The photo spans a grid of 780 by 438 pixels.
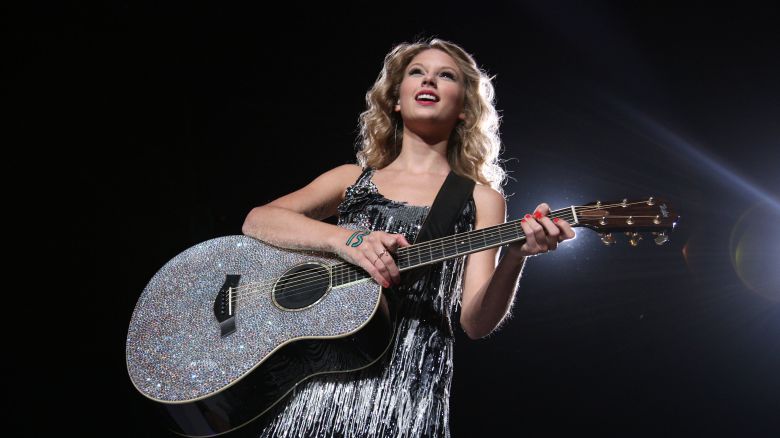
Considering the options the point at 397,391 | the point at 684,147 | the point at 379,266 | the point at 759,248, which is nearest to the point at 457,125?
the point at 379,266

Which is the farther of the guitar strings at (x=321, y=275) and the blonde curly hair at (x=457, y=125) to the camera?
the blonde curly hair at (x=457, y=125)

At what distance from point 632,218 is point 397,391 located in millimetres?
966

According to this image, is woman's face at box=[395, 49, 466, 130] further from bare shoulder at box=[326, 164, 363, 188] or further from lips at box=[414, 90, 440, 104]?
bare shoulder at box=[326, 164, 363, 188]

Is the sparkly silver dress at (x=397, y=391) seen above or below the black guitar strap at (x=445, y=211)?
below

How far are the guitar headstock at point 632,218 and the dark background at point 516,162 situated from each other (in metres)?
1.82

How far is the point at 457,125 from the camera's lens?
266cm

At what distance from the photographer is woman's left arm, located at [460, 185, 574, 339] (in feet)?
5.62

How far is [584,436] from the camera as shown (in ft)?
11.7

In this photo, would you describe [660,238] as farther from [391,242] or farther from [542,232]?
[391,242]

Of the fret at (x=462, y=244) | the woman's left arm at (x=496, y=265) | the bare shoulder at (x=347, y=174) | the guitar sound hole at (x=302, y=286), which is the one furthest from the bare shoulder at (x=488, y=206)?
the guitar sound hole at (x=302, y=286)

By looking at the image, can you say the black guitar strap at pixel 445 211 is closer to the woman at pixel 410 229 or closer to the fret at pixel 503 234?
the woman at pixel 410 229

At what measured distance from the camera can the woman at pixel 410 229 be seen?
68.2 inches

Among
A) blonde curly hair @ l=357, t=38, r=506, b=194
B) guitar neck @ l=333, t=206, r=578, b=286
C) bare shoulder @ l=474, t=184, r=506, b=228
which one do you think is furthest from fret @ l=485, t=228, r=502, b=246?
blonde curly hair @ l=357, t=38, r=506, b=194

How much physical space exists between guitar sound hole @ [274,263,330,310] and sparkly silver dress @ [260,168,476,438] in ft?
0.77
